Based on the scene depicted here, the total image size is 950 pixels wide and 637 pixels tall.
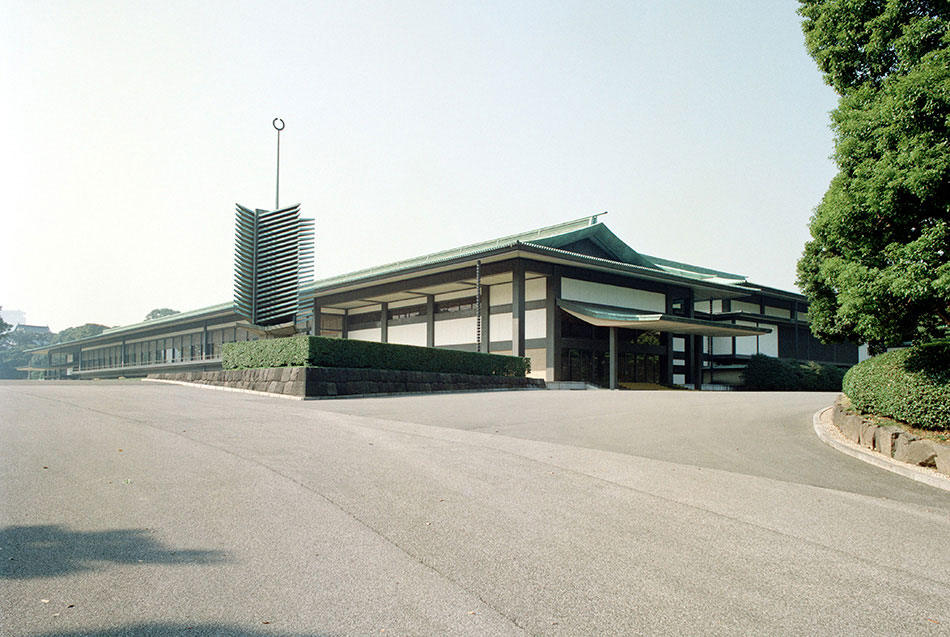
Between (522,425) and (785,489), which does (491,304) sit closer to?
(522,425)

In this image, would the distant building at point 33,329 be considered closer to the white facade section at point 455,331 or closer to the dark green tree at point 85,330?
the dark green tree at point 85,330

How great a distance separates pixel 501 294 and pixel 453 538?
1374 inches

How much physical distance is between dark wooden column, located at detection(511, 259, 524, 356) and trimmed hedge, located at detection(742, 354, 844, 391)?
15.6 meters

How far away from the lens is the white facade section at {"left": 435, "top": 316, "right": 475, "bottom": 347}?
4138 centimetres

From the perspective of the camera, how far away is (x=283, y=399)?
1995 centimetres

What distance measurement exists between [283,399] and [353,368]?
3059mm

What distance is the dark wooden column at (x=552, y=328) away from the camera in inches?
1441

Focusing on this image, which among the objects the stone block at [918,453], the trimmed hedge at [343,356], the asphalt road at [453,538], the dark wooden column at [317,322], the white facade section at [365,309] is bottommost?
the asphalt road at [453,538]

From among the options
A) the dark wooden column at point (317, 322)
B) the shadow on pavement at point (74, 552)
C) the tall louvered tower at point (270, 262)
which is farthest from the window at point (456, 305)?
the shadow on pavement at point (74, 552)

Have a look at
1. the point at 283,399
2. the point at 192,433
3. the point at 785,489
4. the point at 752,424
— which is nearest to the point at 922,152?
the point at 785,489

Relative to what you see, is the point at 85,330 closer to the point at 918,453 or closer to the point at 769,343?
the point at 769,343

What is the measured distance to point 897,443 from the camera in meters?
9.07

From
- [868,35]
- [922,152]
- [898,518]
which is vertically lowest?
[898,518]

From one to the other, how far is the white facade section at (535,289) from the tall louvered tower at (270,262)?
52.0ft
